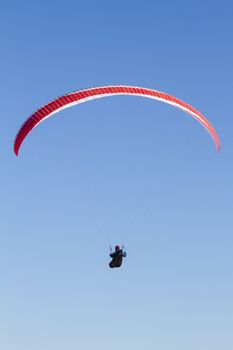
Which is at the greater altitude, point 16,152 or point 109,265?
point 16,152

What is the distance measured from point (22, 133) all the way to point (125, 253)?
9.63m

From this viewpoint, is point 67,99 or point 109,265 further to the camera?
point 109,265

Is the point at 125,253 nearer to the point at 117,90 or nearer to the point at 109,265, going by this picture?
the point at 109,265

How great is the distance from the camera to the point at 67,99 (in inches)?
2361

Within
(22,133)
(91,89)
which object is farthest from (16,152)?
(91,89)

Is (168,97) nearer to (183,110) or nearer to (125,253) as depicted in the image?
(183,110)

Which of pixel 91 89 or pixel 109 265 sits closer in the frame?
pixel 91 89

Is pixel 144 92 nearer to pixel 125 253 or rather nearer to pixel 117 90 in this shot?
pixel 117 90

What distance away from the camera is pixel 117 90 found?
6022cm

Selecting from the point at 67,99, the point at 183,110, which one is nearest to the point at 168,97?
the point at 183,110

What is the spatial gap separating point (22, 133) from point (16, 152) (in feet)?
4.01

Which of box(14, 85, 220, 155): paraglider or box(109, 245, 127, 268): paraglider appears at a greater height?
box(14, 85, 220, 155): paraglider

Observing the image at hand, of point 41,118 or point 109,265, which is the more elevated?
point 41,118

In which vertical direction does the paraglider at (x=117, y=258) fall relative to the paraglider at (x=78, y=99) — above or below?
below
